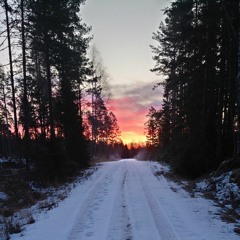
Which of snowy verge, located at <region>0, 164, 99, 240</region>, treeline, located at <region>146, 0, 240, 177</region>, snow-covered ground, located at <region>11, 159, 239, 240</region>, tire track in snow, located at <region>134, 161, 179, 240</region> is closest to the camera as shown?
tire track in snow, located at <region>134, 161, 179, 240</region>

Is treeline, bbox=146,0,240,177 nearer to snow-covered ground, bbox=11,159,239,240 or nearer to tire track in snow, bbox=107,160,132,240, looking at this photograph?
snow-covered ground, bbox=11,159,239,240

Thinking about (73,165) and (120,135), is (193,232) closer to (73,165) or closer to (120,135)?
(73,165)

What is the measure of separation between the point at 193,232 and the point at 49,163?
13249 millimetres

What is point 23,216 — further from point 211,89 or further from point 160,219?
point 211,89

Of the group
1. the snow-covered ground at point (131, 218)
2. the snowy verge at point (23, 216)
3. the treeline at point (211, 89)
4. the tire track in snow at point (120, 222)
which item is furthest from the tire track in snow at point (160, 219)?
the treeline at point (211, 89)

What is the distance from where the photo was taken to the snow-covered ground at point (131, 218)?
768 centimetres

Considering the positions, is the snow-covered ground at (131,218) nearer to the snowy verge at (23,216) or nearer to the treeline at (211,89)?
the snowy verge at (23,216)

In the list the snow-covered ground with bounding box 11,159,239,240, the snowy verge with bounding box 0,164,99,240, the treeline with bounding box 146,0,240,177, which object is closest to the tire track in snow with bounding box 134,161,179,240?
the snow-covered ground with bounding box 11,159,239,240

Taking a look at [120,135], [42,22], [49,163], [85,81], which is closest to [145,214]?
[49,163]

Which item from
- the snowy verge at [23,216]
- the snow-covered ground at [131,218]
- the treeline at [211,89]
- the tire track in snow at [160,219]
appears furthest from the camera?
the treeline at [211,89]

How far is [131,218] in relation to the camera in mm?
9055

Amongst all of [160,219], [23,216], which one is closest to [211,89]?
[160,219]

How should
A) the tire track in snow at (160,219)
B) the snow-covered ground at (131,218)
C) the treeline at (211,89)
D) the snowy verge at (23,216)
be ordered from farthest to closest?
the treeline at (211,89) → the snowy verge at (23,216) → the snow-covered ground at (131,218) → the tire track in snow at (160,219)

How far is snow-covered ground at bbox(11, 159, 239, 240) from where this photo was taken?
7.68 m
